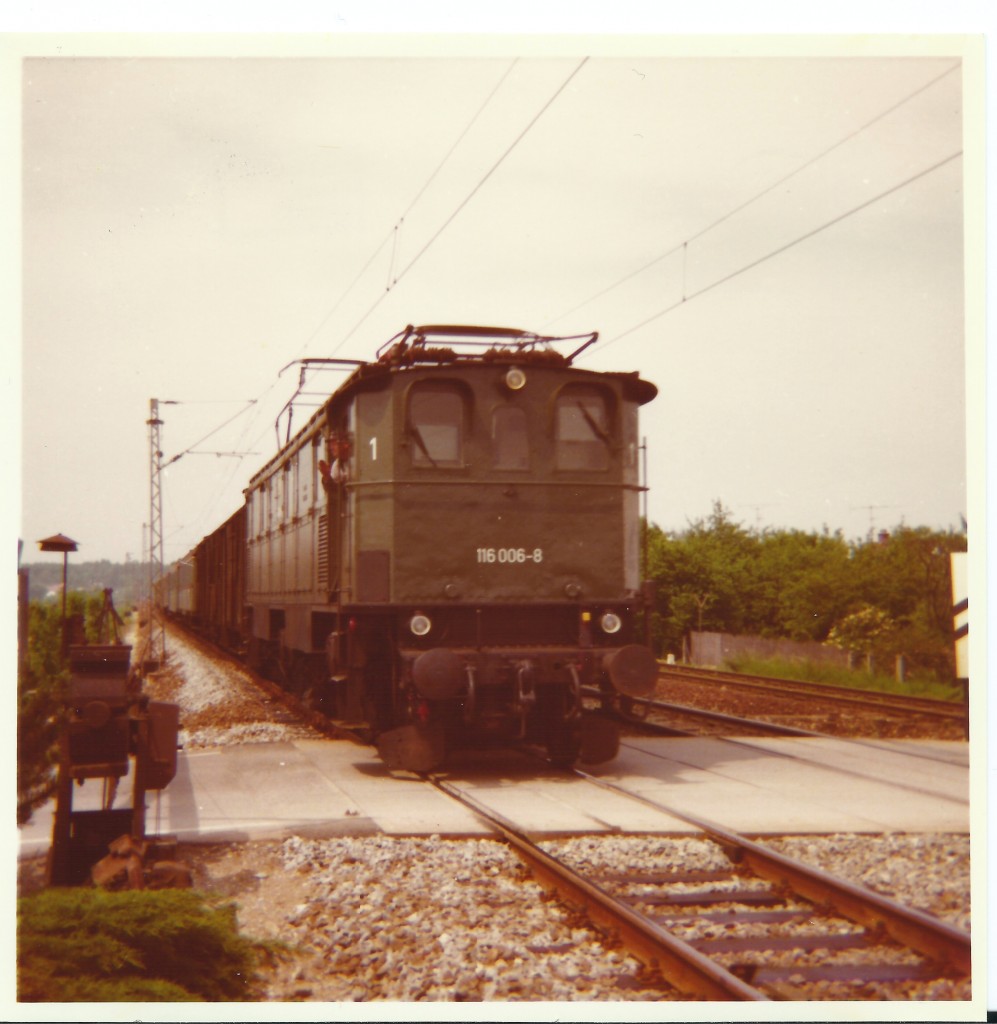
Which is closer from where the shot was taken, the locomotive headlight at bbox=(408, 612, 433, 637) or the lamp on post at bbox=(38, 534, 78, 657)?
the lamp on post at bbox=(38, 534, 78, 657)

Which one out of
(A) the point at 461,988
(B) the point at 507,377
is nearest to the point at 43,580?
(A) the point at 461,988

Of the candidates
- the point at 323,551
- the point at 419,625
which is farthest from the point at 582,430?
the point at 323,551

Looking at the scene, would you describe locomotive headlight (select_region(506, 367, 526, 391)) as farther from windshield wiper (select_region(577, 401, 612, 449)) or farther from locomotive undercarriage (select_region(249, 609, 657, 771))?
locomotive undercarriage (select_region(249, 609, 657, 771))

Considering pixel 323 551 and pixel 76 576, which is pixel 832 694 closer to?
pixel 323 551

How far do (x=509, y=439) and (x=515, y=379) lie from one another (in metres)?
0.50

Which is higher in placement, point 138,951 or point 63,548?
point 63,548

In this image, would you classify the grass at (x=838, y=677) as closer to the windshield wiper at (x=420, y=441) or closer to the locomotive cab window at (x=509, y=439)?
the locomotive cab window at (x=509, y=439)

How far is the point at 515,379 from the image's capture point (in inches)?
362

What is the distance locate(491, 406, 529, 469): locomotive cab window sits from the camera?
9.22 meters

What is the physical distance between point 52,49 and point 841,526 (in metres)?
6.22

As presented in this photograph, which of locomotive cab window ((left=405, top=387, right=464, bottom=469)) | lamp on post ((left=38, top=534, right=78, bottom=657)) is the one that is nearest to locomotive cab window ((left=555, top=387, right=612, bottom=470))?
locomotive cab window ((left=405, top=387, right=464, bottom=469))

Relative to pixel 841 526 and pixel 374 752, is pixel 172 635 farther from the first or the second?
pixel 841 526

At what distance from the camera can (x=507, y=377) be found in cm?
918

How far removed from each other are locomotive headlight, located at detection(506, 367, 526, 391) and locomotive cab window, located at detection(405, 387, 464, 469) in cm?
43
